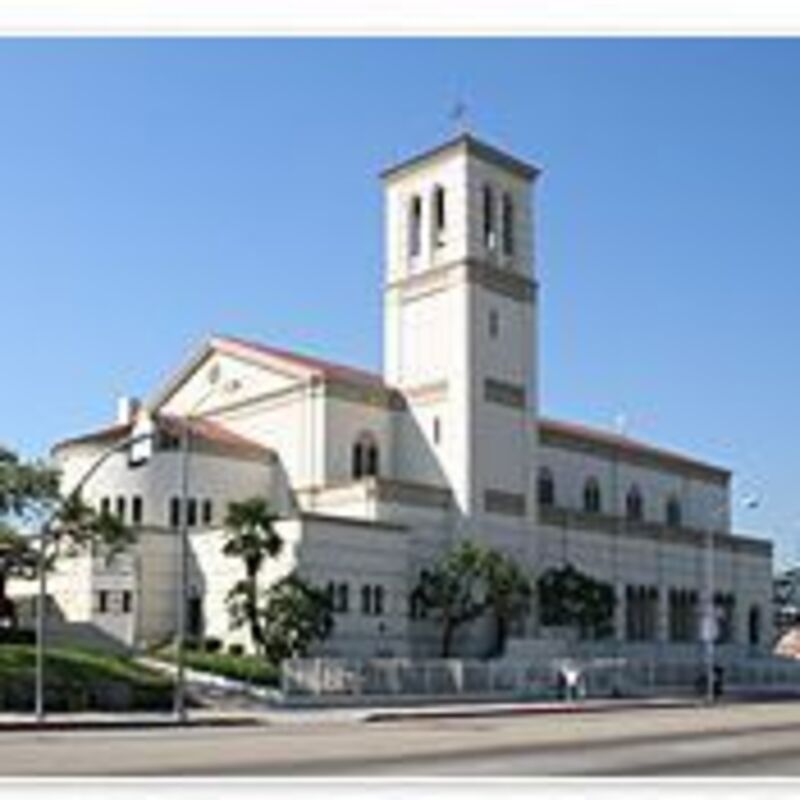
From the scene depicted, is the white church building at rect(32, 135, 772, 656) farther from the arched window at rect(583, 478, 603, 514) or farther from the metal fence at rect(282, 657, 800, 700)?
the metal fence at rect(282, 657, 800, 700)

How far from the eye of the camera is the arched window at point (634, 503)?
89.4m

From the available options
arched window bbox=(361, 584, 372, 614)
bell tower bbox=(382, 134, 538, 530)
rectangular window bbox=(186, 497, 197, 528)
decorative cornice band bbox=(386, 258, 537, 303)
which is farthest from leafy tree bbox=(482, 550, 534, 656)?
decorative cornice band bbox=(386, 258, 537, 303)

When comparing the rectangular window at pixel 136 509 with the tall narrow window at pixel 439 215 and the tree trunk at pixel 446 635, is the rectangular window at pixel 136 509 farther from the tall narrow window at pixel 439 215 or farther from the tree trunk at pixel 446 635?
the tall narrow window at pixel 439 215

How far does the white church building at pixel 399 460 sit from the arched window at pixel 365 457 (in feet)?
0.30

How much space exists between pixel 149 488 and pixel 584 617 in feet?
69.0

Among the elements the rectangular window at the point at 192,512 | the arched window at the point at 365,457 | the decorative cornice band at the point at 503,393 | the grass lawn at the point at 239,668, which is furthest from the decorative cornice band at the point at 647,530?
the grass lawn at the point at 239,668

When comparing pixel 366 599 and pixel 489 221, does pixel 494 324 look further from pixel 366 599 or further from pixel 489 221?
pixel 366 599

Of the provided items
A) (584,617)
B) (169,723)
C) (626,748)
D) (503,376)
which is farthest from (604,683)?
(626,748)

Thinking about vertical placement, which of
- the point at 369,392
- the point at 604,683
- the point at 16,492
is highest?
the point at 369,392

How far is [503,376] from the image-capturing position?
74938mm

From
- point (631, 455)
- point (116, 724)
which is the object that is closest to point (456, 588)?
point (631, 455)

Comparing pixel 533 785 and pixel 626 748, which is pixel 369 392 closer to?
pixel 626 748

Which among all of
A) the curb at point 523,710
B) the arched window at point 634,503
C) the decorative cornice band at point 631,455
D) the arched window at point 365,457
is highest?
the decorative cornice band at point 631,455

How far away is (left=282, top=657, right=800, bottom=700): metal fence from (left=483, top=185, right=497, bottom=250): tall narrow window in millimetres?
20064
